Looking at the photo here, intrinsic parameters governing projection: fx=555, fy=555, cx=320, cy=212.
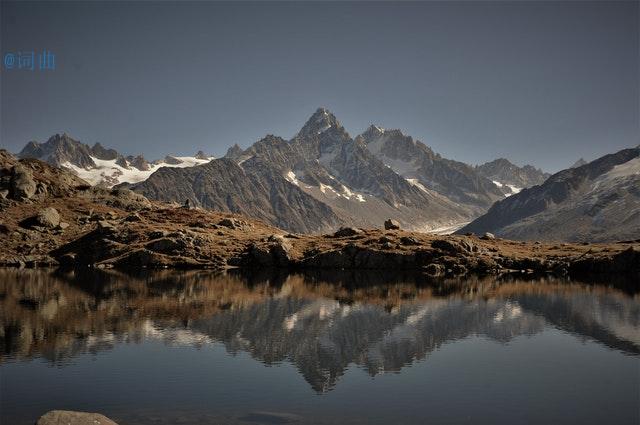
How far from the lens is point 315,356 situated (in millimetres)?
53938

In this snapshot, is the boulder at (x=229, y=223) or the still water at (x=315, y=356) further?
the boulder at (x=229, y=223)

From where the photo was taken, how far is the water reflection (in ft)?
182

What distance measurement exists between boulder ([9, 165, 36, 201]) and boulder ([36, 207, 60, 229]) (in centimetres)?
1646

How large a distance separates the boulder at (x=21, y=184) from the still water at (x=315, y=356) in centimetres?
8400

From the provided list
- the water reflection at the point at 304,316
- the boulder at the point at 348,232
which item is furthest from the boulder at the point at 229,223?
the water reflection at the point at 304,316

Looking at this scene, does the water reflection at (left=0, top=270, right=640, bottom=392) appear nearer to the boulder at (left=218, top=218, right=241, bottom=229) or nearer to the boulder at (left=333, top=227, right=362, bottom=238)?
the boulder at (left=333, top=227, right=362, bottom=238)

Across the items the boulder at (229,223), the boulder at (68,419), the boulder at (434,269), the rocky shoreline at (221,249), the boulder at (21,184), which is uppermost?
the boulder at (21,184)

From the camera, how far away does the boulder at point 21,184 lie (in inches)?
6667

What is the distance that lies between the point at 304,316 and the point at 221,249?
82.0 meters

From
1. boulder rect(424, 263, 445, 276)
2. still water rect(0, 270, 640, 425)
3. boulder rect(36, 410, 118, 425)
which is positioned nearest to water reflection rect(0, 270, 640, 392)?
still water rect(0, 270, 640, 425)

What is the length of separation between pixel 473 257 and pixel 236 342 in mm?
101987

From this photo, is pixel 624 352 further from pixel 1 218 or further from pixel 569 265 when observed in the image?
pixel 1 218

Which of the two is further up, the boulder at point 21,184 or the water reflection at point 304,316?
the boulder at point 21,184

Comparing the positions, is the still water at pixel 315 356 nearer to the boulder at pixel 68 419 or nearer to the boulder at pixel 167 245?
the boulder at pixel 68 419
